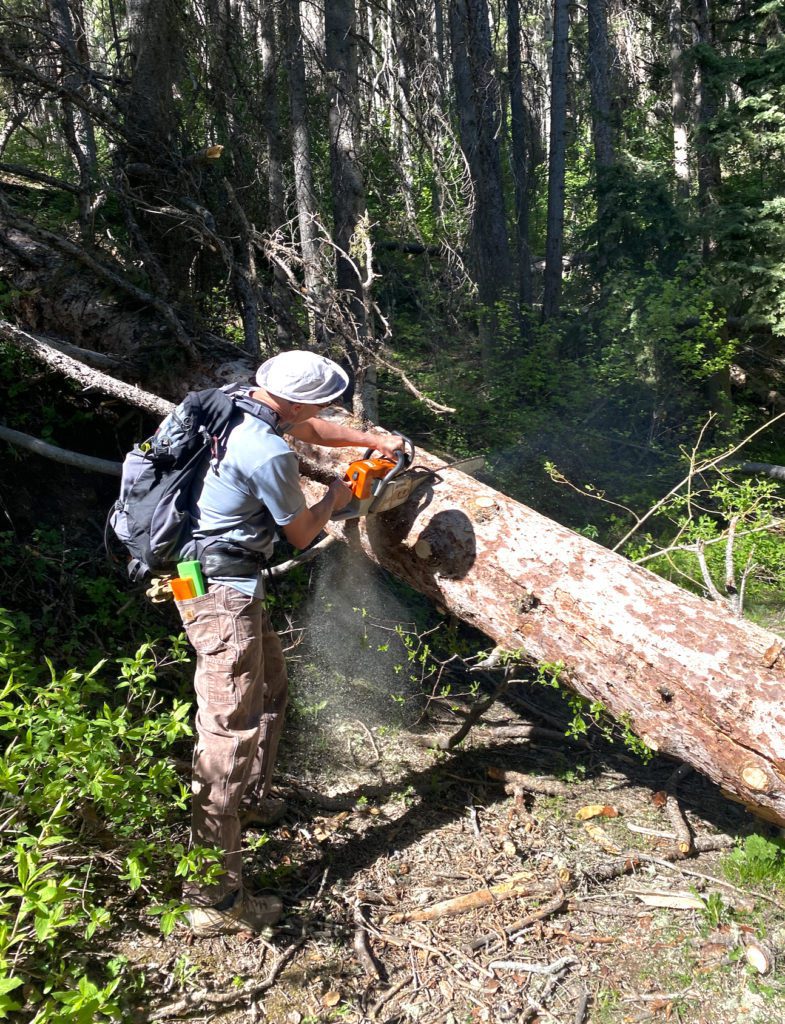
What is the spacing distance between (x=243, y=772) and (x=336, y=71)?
5.13 meters

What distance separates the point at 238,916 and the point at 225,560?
135 cm

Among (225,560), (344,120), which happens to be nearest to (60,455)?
(225,560)

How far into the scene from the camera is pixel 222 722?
117 inches

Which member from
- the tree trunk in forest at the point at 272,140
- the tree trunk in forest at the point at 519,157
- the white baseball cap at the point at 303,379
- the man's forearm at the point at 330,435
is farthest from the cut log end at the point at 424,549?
the tree trunk in forest at the point at 519,157

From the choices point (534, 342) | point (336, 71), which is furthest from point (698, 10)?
point (336, 71)

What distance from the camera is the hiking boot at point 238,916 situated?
2941 millimetres

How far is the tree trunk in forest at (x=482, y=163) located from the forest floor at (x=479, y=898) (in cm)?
548

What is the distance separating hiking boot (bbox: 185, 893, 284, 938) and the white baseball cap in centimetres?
191

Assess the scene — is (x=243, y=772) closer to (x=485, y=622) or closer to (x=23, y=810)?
(x=23, y=810)

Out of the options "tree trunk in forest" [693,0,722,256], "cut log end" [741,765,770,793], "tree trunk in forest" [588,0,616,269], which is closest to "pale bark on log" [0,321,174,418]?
"cut log end" [741,765,770,793]

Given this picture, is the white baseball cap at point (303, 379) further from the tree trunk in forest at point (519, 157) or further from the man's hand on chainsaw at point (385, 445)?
the tree trunk in forest at point (519, 157)

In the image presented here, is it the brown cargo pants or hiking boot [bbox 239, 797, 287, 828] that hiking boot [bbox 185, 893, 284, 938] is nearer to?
the brown cargo pants

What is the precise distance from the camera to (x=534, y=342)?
31.3 feet

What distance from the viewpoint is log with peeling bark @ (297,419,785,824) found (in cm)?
296
